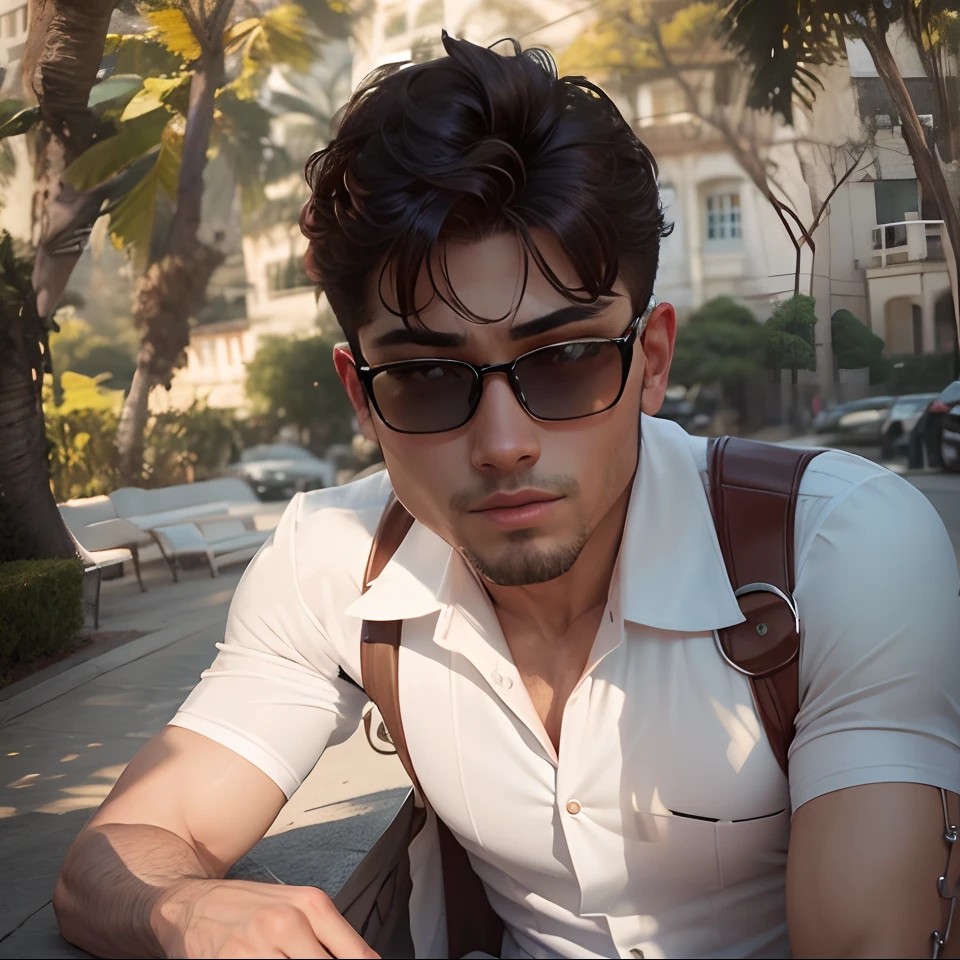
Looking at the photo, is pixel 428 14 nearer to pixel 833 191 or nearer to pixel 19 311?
pixel 833 191

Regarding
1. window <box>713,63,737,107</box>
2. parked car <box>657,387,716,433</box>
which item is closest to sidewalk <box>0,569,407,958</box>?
parked car <box>657,387,716,433</box>

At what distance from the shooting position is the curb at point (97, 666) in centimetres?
205

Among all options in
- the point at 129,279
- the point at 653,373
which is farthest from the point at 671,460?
the point at 129,279

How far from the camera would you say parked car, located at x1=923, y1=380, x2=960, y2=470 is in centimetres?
237

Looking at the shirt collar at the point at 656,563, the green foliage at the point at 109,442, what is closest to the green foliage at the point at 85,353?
the green foliage at the point at 109,442

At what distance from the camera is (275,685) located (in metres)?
1.88

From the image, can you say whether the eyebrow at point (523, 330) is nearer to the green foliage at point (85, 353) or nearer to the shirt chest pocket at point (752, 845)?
the shirt chest pocket at point (752, 845)

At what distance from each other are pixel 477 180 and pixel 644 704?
2.69 ft

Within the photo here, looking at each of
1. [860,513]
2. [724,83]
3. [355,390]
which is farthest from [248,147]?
[860,513]

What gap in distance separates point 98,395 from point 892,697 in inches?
67.0

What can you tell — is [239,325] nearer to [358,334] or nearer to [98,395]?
[98,395]

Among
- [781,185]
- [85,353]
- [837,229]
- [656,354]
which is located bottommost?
[656,354]

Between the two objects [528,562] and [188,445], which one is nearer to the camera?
[528,562]

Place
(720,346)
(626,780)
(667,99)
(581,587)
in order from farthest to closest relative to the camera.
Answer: (667,99) → (720,346) → (581,587) → (626,780)
